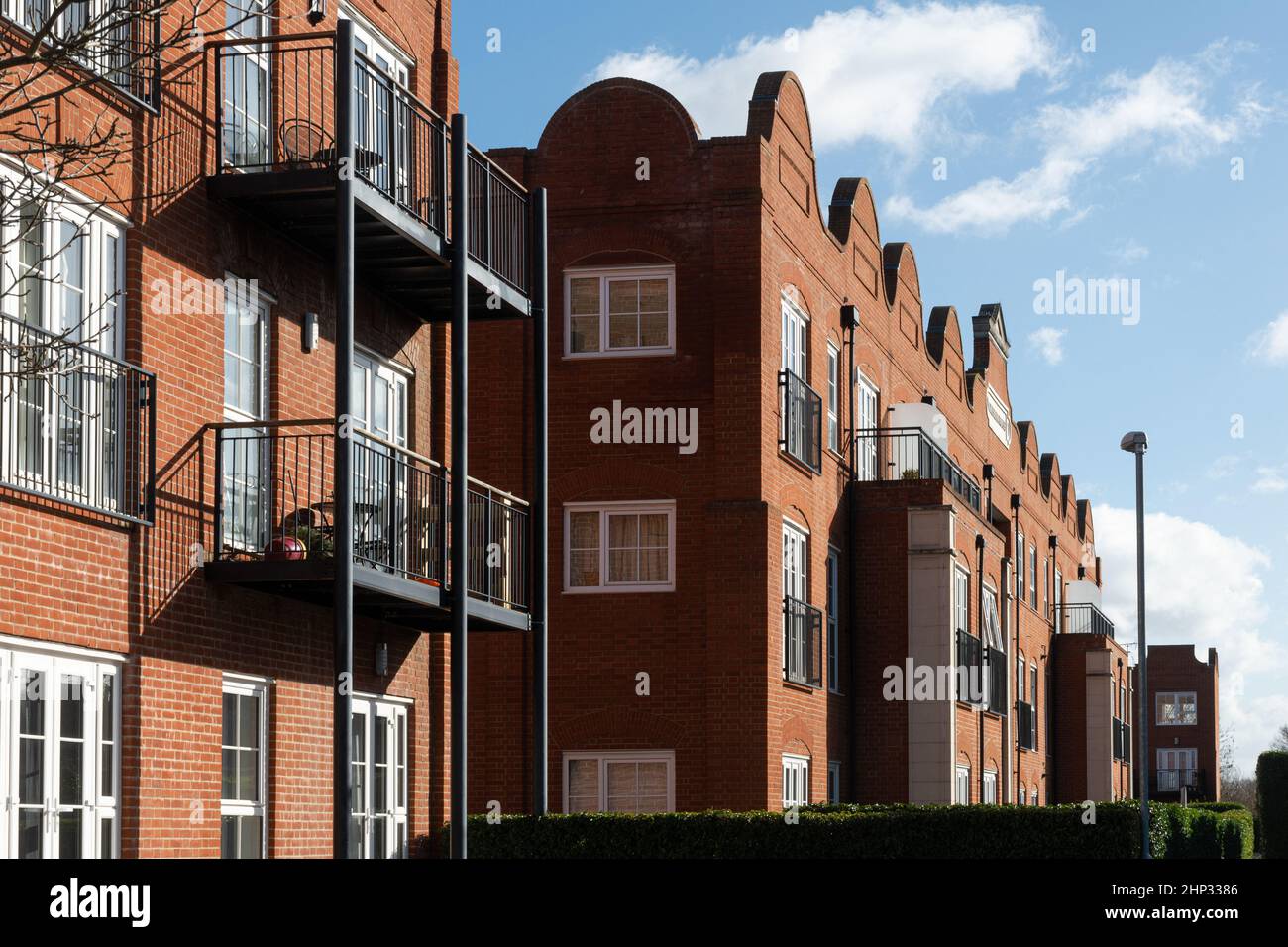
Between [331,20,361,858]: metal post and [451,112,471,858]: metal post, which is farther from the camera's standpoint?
[451,112,471,858]: metal post

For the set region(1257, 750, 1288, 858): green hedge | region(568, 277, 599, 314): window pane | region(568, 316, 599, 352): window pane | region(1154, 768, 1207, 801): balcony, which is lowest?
region(1154, 768, 1207, 801): balcony

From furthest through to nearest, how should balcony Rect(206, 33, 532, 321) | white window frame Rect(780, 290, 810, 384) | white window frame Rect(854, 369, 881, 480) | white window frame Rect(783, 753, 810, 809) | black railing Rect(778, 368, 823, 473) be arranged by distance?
white window frame Rect(854, 369, 881, 480), white window frame Rect(780, 290, 810, 384), black railing Rect(778, 368, 823, 473), white window frame Rect(783, 753, 810, 809), balcony Rect(206, 33, 532, 321)

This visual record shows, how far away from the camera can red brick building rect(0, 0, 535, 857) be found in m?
12.5

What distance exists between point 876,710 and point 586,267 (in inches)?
330

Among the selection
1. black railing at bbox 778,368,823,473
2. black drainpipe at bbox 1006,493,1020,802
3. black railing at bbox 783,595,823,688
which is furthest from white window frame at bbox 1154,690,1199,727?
black railing at bbox 783,595,823,688

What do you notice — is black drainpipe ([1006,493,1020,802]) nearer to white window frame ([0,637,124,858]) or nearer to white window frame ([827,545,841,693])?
white window frame ([827,545,841,693])

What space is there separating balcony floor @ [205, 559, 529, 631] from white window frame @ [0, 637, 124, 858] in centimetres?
142

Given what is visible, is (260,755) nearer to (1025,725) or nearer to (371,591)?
(371,591)

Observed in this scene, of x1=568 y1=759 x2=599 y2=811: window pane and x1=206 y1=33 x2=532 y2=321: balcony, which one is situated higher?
x1=206 y1=33 x2=532 y2=321: balcony

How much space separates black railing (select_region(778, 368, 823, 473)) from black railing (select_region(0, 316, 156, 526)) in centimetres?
1233

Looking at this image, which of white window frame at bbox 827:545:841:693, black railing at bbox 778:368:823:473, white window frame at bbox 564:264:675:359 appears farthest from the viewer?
white window frame at bbox 827:545:841:693

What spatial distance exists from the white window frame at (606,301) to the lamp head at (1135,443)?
40.3ft

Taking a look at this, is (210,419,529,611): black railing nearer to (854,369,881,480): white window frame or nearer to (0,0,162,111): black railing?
(0,0,162,111): black railing

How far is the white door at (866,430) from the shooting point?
2958 cm
